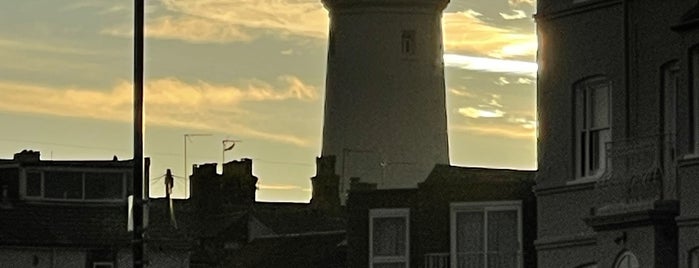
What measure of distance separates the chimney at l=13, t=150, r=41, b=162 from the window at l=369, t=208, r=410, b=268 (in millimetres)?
24801

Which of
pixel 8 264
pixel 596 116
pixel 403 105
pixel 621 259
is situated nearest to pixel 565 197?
pixel 596 116

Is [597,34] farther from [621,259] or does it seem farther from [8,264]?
[8,264]

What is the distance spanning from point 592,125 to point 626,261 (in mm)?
5899

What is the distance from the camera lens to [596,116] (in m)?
60.1

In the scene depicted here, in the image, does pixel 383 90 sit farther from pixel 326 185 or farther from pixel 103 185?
pixel 103 185

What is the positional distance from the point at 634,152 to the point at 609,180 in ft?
3.06

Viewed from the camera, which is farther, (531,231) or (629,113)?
(531,231)

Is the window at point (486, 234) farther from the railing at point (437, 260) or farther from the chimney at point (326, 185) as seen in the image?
the chimney at point (326, 185)

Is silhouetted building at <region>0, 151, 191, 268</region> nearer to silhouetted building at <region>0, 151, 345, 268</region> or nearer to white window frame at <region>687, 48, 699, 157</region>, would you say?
silhouetted building at <region>0, 151, 345, 268</region>

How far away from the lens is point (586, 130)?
60.5m

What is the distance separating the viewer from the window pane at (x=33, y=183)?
9494 centimetres

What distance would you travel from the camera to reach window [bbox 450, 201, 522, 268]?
2778 inches

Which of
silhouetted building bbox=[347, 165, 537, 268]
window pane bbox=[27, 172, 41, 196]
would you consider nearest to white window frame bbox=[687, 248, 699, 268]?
silhouetted building bbox=[347, 165, 537, 268]

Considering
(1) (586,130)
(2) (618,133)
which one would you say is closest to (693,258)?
(2) (618,133)
